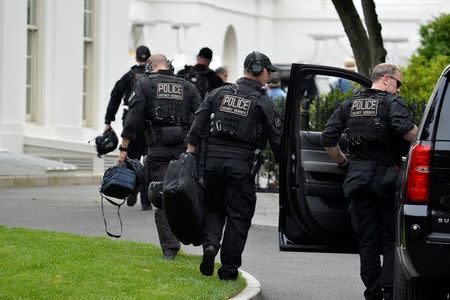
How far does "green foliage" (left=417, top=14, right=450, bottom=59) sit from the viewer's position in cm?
2181

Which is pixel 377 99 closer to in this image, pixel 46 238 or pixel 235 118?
pixel 235 118

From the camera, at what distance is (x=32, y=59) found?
2334 centimetres

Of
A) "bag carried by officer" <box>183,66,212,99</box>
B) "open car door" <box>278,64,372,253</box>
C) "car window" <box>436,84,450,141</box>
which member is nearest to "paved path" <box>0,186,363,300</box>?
"open car door" <box>278,64,372,253</box>

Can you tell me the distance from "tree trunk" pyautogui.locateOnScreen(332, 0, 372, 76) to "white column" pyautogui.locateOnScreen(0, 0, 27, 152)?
17.9 ft

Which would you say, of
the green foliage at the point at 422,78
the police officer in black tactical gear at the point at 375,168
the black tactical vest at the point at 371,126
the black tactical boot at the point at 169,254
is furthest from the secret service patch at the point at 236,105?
the green foliage at the point at 422,78

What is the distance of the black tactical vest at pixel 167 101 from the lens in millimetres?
12320

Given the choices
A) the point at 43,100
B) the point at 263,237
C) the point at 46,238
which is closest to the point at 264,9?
the point at 43,100

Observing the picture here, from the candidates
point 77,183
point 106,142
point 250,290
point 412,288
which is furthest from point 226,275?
point 77,183

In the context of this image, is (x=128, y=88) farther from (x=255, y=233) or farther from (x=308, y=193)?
(x=308, y=193)

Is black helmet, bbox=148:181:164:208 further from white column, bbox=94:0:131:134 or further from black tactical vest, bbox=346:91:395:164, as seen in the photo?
white column, bbox=94:0:131:134

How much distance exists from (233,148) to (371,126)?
117cm

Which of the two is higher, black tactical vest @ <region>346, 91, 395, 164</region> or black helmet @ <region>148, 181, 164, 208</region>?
black tactical vest @ <region>346, 91, 395, 164</region>

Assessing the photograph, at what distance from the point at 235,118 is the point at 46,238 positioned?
8.35 feet

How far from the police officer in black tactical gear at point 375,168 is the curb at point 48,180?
33.6 ft
